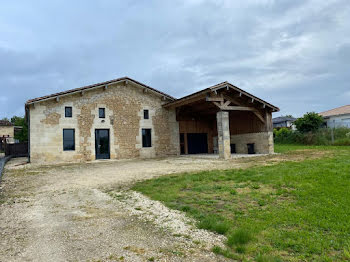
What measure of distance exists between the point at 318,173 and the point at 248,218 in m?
3.81

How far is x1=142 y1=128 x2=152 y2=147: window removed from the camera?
17625 millimetres

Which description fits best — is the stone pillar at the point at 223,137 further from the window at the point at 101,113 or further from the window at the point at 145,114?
the window at the point at 101,113

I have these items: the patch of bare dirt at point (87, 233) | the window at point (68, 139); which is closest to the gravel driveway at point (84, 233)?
the patch of bare dirt at point (87, 233)

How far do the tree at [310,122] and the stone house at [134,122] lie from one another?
7.64 meters

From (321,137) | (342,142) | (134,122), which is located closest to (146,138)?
(134,122)

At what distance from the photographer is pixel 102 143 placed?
16266 millimetres

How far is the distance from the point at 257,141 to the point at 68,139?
38.8 feet

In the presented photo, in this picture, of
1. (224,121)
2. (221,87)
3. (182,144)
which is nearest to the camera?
(221,87)

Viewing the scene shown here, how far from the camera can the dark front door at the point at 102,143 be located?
52.9ft

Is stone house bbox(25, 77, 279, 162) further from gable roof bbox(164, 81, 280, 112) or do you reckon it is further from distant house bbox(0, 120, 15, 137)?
distant house bbox(0, 120, 15, 137)

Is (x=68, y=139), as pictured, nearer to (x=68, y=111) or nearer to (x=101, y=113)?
(x=68, y=111)

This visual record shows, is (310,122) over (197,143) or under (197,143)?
over

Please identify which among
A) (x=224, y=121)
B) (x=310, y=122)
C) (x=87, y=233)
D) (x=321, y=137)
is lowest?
(x=87, y=233)

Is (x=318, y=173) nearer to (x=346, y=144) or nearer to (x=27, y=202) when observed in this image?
(x=27, y=202)
